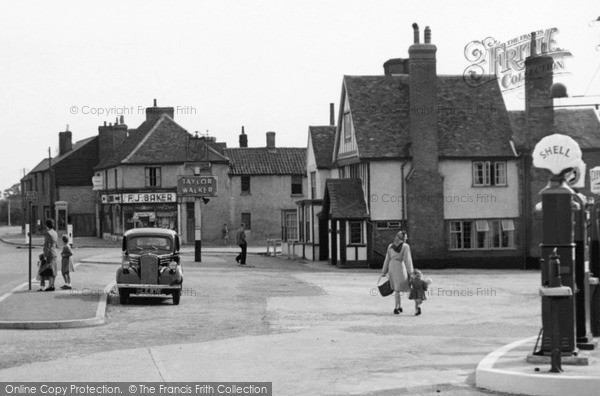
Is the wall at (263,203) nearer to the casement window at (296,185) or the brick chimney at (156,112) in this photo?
the casement window at (296,185)

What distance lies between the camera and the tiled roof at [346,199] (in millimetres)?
43469

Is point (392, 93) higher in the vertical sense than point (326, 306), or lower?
higher

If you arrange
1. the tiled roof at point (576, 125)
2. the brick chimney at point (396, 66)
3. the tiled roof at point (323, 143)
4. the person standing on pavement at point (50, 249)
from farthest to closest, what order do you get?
the tiled roof at point (323, 143) < the brick chimney at point (396, 66) < the tiled roof at point (576, 125) < the person standing on pavement at point (50, 249)

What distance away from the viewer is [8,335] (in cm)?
1786

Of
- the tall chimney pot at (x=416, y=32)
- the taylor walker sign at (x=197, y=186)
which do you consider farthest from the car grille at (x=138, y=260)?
the tall chimney pot at (x=416, y=32)

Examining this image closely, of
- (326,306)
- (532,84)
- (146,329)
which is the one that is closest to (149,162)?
(532,84)

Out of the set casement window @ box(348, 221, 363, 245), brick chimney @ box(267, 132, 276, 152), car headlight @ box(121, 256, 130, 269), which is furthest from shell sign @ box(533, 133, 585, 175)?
brick chimney @ box(267, 132, 276, 152)

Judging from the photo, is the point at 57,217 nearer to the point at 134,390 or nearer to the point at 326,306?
the point at 326,306

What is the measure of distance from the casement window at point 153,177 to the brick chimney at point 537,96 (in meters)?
31.1

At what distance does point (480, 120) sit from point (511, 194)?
3696 millimetres

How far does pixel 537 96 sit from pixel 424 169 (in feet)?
19.5

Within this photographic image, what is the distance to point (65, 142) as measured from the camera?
286ft

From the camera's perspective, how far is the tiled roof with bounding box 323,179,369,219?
43.5 m

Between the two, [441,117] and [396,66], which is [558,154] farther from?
[396,66]
